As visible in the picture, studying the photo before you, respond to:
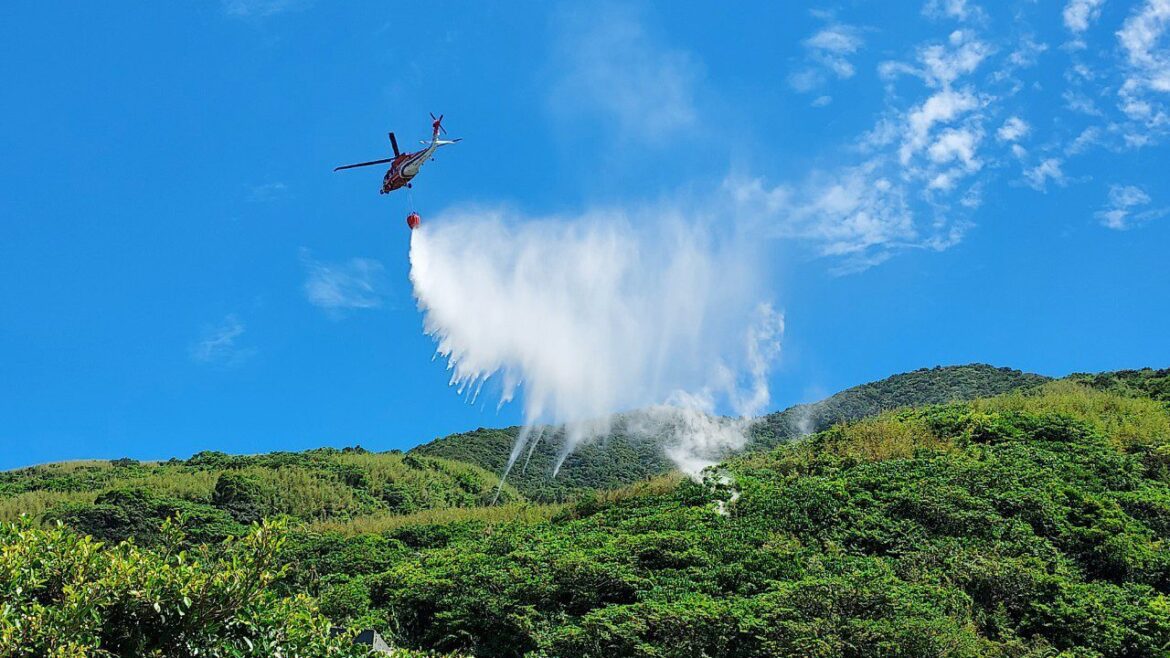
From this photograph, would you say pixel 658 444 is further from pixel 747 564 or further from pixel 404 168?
pixel 747 564

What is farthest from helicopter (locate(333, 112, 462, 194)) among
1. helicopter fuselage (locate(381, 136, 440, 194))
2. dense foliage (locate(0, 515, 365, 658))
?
dense foliage (locate(0, 515, 365, 658))

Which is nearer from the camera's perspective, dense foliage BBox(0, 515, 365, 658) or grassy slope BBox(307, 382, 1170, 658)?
dense foliage BBox(0, 515, 365, 658)

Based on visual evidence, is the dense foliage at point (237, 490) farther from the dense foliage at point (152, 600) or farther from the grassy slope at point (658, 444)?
the dense foliage at point (152, 600)

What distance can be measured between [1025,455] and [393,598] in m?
22.7

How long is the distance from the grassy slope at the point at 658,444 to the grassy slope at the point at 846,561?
35.4m

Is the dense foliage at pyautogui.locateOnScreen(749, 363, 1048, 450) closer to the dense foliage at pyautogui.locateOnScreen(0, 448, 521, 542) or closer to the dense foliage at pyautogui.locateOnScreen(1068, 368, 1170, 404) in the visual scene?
the dense foliage at pyautogui.locateOnScreen(1068, 368, 1170, 404)

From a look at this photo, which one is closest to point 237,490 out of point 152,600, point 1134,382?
point 152,600

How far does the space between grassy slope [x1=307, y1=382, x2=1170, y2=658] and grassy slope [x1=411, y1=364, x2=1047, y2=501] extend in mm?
35429

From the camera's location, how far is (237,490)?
178 ft

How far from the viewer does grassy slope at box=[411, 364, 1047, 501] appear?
244 ft

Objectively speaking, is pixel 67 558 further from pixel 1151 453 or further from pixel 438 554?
pixel 1151 453

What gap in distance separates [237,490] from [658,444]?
4144 centimetres

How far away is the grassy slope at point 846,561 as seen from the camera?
62.0ft

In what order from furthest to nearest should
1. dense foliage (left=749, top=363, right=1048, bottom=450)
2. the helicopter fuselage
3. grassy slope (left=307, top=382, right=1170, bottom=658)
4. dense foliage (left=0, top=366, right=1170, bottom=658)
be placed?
dense foliage (left=749, top=363, right=1048, bottom=450) → the helicopter fuselage → grassy slope (left=307, top=382, right=1170, bottom=658) → dense foliage (left=0, top=366, right=1170, bottom=658)
